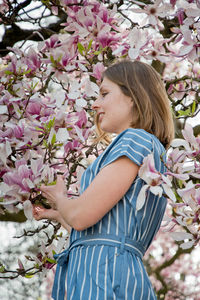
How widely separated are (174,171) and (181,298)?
14.8 ft

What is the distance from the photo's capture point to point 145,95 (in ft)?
5.07

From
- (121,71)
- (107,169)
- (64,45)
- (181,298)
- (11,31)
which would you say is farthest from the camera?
(181,298)

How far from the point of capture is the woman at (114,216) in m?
1.28

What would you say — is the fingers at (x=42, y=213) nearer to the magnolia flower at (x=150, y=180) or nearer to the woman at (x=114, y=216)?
the woman at (x=114, y=216)

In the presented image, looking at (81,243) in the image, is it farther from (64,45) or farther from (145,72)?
(64,45)

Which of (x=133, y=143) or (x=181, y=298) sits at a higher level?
(x=133, y=143)

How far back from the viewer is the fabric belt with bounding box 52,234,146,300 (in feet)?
4.36

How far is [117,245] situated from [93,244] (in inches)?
2.7

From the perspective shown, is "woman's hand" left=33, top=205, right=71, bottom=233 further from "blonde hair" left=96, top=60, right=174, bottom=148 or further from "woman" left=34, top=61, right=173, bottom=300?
"blonde hair" left=96, top=60, right=174, bottom=148

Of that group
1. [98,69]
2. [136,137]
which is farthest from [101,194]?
[98,69]

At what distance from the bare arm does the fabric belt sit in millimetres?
76

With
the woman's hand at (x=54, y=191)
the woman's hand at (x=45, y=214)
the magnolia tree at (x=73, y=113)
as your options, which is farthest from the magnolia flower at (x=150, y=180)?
the woman's hand at (x=45, y=214)

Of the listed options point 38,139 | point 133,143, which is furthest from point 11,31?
point 133,143

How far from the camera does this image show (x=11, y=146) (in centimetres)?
163
